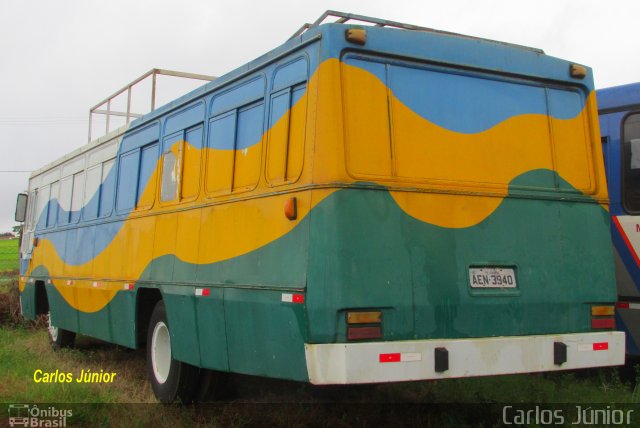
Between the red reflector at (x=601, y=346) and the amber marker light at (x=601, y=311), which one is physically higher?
the amber marker light at (x=601, y=311)

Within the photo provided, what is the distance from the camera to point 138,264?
7.84 meters

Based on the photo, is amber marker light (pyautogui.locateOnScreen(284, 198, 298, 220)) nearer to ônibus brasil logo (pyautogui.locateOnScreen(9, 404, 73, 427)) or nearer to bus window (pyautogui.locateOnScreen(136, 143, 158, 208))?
ônibus brasil logo (pyautogui.locateOnScreen(9, 404, 73, 427))

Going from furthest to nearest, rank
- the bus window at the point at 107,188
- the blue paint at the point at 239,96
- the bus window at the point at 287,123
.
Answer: the bus window at the point at 107,188
the blue paint at the point at 239,96
the bus window at the point at 287,123

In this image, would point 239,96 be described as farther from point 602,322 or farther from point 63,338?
point 63,338

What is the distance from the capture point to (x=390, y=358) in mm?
4746

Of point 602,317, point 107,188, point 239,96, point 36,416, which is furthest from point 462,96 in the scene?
point 107,188


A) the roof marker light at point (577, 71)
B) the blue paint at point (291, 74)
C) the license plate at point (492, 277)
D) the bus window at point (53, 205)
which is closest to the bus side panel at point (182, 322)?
the blue paint at point (291, 74)

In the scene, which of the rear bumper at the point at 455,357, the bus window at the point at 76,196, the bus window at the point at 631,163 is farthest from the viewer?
the bus window at the point at 76,196

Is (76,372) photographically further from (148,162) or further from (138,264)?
(148,162)

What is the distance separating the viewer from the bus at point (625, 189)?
7418mm

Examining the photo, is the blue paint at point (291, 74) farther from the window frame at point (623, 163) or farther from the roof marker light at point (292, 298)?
the window frame at point (623, 163)

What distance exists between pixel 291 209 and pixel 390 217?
0.69 meters

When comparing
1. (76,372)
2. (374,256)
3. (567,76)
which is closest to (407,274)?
(374,256)

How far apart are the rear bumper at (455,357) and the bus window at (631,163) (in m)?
2.34
